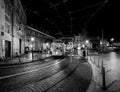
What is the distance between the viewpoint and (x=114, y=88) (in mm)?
4375

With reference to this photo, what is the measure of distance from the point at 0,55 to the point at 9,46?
4.04 meters

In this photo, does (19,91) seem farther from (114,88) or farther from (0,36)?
(0,36)

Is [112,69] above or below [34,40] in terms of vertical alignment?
below

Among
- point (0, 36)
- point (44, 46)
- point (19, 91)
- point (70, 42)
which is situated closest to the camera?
point (19, 91)

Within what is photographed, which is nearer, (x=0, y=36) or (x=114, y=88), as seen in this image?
(x=114, y=88)

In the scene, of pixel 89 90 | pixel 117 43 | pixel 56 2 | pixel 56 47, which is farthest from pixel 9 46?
pixel 117 43

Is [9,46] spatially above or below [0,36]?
below

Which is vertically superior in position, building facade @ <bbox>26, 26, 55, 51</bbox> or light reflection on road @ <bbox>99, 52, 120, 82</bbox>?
building facade @ <bbox>26, 26, 55, 51</bbox>

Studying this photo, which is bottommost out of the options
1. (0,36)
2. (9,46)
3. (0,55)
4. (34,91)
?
(34,91)

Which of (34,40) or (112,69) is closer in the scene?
(112,69)

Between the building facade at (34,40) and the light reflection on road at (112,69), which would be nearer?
the light reflection on road at (112,69)

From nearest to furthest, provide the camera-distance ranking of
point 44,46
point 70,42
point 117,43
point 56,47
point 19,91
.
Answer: point 19,91 → point 56,47 → point 70,42 → point 44,46 → point 117,43

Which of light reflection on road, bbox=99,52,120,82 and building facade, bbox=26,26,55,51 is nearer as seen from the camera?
light reflection on road, bbox=99,52,120,82

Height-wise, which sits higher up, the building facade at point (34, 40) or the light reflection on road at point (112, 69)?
the building facade at point (34, 40)
